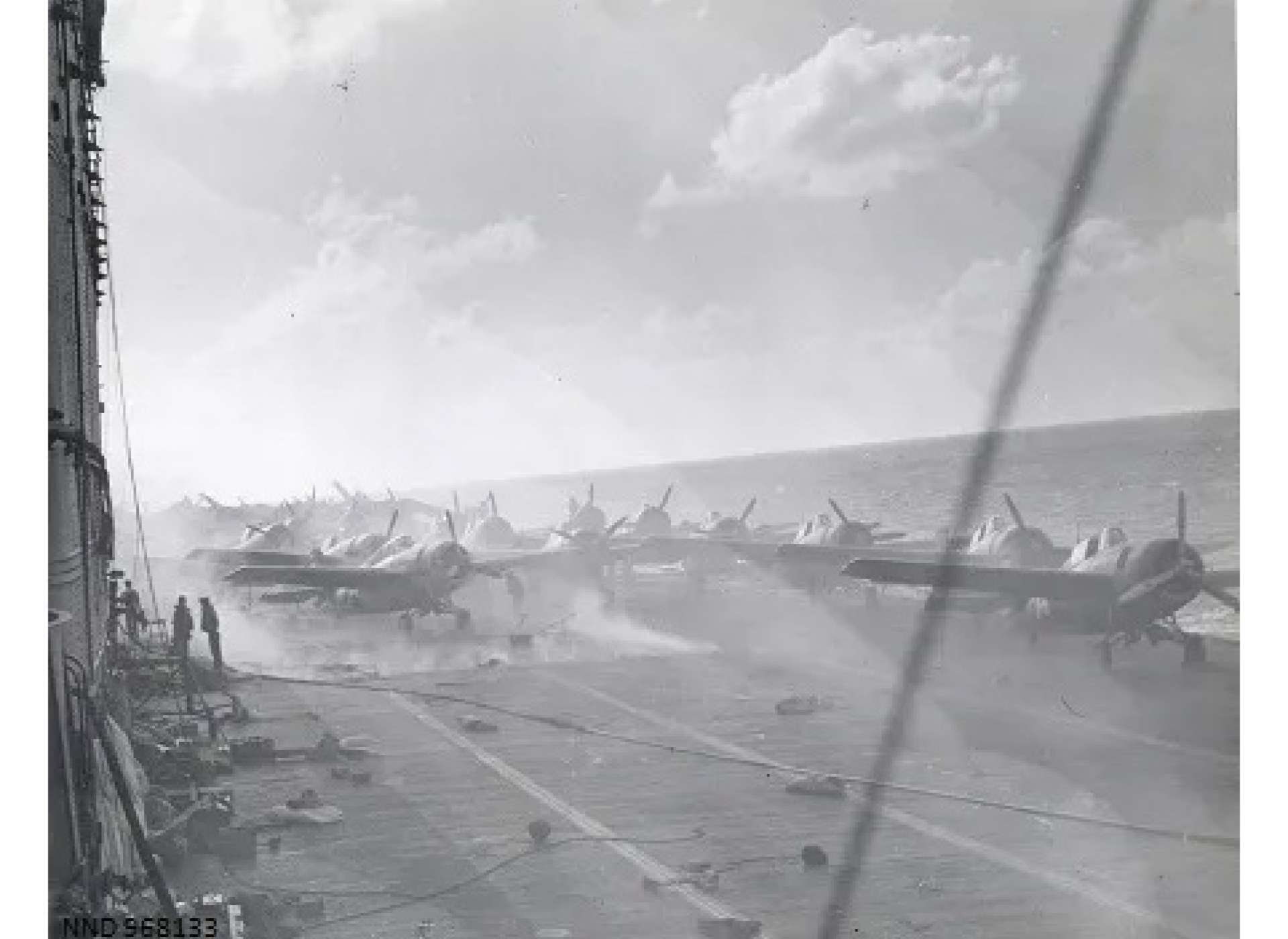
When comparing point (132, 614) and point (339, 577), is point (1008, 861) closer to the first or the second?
point (132, 614)

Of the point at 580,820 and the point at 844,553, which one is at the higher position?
the point at 844,553

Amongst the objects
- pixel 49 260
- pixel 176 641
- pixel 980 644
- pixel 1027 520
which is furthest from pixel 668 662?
pixel 1027 520

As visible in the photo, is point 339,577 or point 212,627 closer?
point 212,627

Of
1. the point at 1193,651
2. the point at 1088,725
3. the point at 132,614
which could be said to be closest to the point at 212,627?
the point at 132,614

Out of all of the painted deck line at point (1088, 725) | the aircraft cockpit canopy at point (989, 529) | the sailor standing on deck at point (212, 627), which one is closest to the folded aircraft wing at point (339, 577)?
the sailor standing on deck at point (212, 627)

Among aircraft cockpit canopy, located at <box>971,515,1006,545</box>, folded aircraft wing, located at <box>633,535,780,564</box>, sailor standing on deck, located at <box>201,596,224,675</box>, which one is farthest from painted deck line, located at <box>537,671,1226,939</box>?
folded aircraft wing, located at <box>633,535,780,564</box>

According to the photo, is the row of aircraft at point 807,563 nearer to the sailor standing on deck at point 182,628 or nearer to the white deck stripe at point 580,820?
the sailor standing on deck at point 182,628

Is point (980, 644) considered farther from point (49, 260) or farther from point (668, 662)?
point (49, 260)
